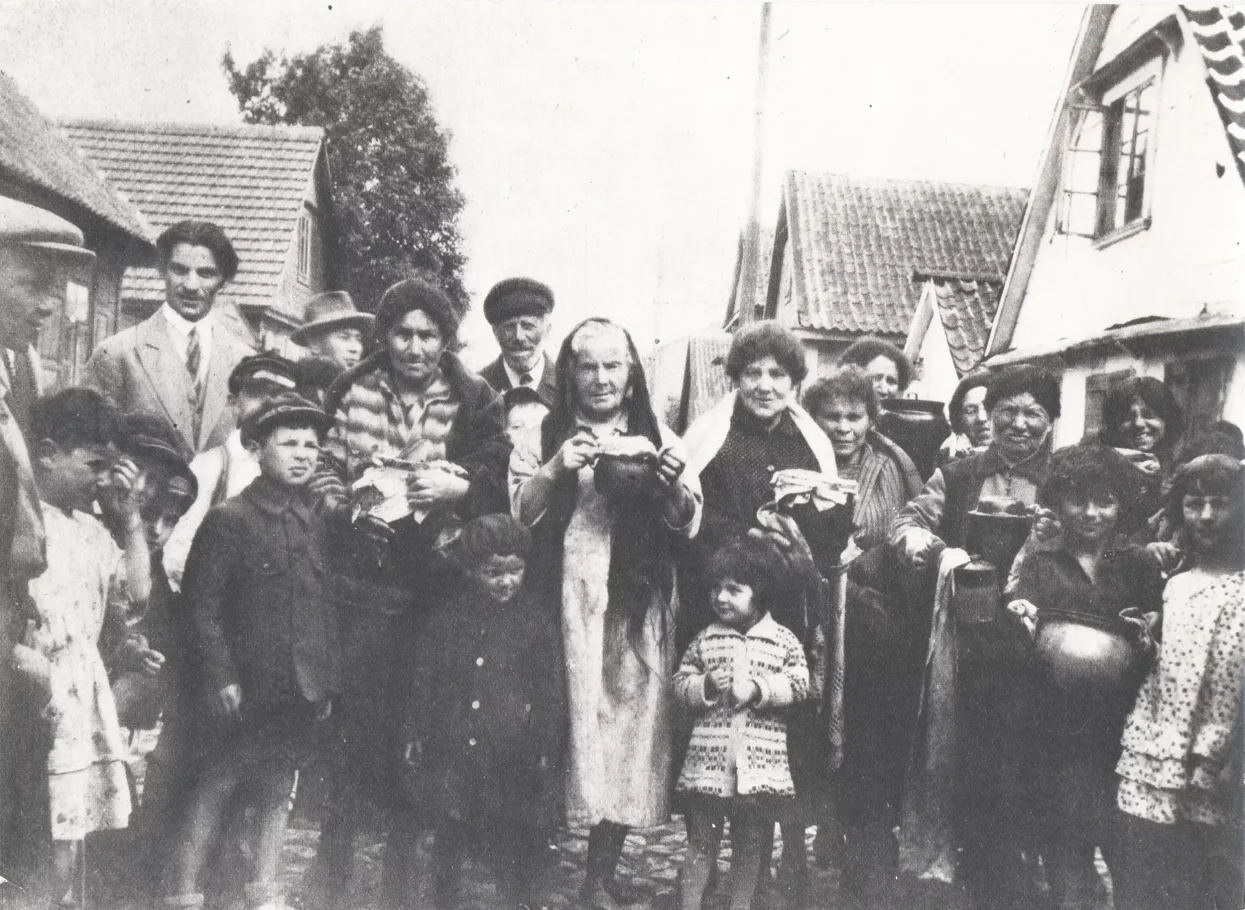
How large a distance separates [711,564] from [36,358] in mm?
2431

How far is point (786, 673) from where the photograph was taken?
3324 mm

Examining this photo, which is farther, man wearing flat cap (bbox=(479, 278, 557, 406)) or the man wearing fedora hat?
the man wearing fedora hat

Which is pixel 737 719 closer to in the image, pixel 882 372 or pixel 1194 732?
pixel 882 372

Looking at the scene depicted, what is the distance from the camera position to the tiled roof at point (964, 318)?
15.5 feet

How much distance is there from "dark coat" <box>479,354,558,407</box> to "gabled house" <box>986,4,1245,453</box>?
1.88 meters

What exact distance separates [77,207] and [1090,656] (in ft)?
13.8

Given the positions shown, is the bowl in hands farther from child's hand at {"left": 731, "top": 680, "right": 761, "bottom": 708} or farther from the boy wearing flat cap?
the boy wearing flat cap

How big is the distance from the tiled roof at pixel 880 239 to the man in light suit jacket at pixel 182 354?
243cm

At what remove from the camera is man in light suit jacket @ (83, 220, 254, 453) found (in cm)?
363

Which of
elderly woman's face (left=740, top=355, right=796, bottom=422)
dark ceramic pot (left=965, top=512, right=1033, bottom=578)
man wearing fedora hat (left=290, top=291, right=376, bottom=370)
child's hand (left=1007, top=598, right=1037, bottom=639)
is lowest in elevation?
child's hand (left=1007, top=598, right=1037, bottom=639)

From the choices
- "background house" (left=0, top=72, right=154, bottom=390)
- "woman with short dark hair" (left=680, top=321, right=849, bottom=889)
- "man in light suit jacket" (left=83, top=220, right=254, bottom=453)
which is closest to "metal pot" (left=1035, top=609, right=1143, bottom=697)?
"woman with short dark hair" (left=680, top=321, right=849, bottom=889)

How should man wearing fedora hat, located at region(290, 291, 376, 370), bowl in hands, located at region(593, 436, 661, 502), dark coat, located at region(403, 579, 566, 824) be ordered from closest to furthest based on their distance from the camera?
dark coat, located at region(403, 579, 566, 824) → bowl in hands, located at region(593, 436, 661, 502) → man wearing fedora hat, located at region(290, 291, 376, 370)

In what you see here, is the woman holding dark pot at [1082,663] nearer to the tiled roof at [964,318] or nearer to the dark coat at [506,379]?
the tiled roof at [964,318]

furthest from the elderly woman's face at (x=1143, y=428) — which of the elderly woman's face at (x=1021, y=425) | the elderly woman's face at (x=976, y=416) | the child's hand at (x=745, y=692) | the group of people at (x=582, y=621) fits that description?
the child's hand at (x=745, y=692)
